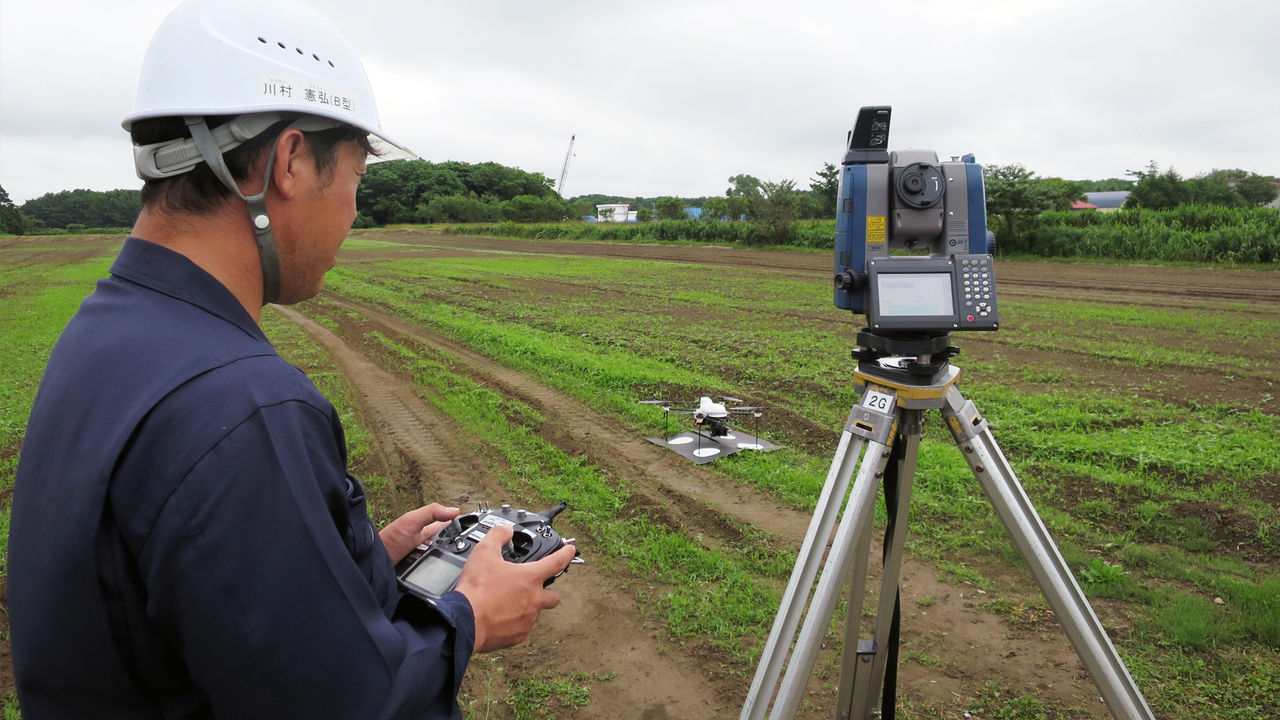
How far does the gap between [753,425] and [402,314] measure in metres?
9.47

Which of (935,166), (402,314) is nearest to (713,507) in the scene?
(935,166)

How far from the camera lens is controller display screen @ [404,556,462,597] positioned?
1.50 m

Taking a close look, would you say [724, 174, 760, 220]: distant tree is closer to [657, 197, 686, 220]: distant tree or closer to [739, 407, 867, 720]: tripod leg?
[657, 197, 686, 220]: distant tree

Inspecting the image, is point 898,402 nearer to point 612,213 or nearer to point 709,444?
point 709,444

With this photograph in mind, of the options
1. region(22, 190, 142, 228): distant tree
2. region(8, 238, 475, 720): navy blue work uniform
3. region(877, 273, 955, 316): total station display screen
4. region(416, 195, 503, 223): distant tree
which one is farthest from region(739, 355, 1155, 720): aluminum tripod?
region(22, 190, 142, 228): distant tree

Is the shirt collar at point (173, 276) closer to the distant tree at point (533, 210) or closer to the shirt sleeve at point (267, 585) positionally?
the shirt sleeve at point (267, 585)

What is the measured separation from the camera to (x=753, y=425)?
22.5ft

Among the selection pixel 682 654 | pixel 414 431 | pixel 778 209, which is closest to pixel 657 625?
pixel 682 654

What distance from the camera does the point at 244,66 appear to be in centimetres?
Answer: 123

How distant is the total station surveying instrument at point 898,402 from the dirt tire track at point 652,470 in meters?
2.17

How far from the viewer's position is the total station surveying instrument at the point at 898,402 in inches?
86.4

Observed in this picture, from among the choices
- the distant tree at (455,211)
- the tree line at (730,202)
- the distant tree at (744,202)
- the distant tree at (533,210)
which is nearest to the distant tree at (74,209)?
the tree line at (730,202)

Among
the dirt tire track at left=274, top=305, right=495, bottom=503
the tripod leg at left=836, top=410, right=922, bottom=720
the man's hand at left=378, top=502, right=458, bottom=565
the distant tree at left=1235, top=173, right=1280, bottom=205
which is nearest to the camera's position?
the man's hand at left=378, top=502, right=458, bottom=565

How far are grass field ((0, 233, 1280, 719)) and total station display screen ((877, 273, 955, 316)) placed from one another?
1946mm
